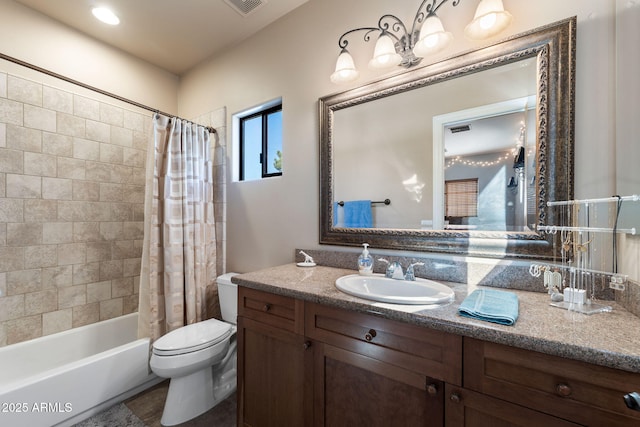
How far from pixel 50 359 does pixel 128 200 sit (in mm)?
1276

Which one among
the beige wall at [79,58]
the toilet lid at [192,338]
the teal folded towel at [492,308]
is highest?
the beige wall at [79,58]

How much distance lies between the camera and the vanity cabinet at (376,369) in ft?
2.79

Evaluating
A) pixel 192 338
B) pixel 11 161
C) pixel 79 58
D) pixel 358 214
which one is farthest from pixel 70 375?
pixel 79 58

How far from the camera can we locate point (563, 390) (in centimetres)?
67

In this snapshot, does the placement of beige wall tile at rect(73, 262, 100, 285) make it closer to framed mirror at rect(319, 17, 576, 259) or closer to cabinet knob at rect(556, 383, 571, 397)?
framed mirror at rect(319, 17, 576, 259)

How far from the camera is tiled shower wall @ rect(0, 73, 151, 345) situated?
1.80 meters

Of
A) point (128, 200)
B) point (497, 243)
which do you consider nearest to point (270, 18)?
point (128, 200)

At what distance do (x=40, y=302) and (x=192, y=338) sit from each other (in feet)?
4.23

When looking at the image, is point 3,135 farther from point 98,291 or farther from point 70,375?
Answer: point 70,375

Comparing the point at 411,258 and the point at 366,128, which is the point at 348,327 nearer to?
the point at 411,258

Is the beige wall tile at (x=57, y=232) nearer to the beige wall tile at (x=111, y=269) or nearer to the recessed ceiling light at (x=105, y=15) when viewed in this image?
the beige wall tile at (x=111, y=269)

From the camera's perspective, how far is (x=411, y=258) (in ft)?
4.59

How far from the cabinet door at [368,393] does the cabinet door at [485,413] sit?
37 millimetres

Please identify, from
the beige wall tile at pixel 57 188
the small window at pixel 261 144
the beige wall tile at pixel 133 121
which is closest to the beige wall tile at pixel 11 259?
the beige wall tile at pixel 57 188
